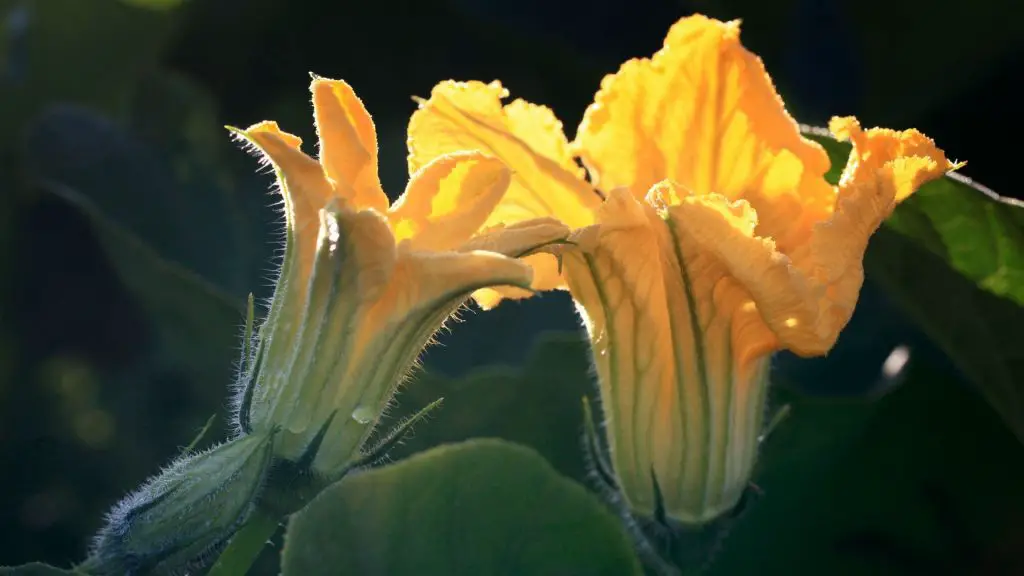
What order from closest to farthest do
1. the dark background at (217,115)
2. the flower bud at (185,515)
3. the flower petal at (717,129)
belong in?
the flower bud at (185,515) → the flower petal at (717,129) → the dark background at (217,115)

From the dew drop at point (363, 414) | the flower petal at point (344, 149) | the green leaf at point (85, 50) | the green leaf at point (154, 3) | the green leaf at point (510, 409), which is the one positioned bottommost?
the green leaf at point (510, 409)

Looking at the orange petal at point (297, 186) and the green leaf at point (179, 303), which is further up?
the orange petal at point (297, 186)

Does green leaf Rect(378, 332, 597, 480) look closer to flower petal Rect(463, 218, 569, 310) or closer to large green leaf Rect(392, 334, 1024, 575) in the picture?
large green leaf Rect(392, 334, 1024, 575)

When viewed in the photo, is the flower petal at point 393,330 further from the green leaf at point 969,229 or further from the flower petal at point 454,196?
the green leaf at point 969,229

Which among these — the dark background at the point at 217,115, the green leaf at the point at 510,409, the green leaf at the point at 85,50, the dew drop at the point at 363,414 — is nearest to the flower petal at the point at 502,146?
the dew drop at the point at 363,414

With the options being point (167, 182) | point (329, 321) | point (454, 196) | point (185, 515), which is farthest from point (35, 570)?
point (167, 182)

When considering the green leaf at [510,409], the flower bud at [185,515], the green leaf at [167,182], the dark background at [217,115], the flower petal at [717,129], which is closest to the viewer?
the flower bud at [185,515]

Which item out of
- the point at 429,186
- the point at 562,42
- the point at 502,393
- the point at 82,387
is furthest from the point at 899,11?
the point at 82,387
